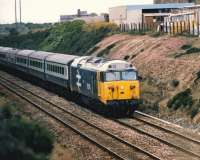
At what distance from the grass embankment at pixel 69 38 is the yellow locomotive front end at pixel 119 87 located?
1710 inches

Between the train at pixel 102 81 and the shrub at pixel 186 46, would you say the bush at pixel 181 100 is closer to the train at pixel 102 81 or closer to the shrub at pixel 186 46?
the train at pixel 102 81

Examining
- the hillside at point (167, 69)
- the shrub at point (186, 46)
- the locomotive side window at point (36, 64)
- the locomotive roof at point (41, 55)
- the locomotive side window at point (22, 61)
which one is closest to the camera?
the hillside at point (167, 69)

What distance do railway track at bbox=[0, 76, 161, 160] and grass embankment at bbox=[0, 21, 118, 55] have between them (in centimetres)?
3831

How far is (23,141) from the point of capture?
13641 mm

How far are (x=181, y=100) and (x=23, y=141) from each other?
1873cm

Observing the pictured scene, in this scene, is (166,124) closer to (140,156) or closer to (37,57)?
(140,156)

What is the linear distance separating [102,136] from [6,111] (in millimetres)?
9080

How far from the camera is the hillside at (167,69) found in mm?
A: 32188

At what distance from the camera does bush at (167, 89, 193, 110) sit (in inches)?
1206

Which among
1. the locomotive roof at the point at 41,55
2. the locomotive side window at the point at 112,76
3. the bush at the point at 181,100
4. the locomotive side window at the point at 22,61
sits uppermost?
the locomotive roof at the point at 41,55

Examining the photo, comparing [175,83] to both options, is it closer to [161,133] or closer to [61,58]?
[61,58]


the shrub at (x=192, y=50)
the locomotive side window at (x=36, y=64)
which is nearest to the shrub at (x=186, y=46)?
the shrub at (x=192, y=50)

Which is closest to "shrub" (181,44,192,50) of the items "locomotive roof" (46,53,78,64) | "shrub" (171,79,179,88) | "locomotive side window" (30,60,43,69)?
"shrub" (171,79,179,88)

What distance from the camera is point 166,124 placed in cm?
2819
